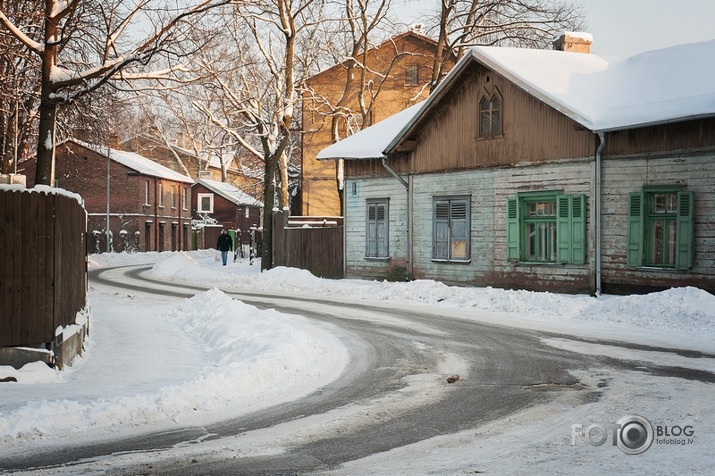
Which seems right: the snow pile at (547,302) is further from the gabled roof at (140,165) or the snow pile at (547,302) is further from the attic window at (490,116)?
the gabled roof at (140,165)

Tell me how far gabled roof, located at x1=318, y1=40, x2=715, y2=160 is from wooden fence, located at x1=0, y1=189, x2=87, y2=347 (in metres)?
13.8

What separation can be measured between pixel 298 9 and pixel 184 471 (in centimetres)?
2903

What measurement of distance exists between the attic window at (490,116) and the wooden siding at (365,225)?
12.9 ft

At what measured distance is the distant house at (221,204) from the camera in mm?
78125

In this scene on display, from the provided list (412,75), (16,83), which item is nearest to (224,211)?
(412,75)

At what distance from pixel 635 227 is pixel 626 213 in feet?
1.58

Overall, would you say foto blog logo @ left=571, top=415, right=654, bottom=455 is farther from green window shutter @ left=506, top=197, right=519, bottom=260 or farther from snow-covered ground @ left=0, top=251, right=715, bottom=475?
green window shutter @ left=506, top=197, right=519, bottom=260

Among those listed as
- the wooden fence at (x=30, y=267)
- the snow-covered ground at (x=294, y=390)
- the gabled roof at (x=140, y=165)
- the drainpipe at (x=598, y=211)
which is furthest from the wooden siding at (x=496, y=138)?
the gabled roof at (x=140, y=165)

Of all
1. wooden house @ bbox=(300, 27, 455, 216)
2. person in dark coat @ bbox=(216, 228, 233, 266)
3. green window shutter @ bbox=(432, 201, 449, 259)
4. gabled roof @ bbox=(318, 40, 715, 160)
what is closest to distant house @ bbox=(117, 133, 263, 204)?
wooden house @ bbox=(300, 27, 455, 216)

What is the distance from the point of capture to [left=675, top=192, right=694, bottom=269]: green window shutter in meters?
18.9

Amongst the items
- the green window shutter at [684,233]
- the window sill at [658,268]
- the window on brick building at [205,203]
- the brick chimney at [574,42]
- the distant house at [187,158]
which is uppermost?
the distant house at [187,158]

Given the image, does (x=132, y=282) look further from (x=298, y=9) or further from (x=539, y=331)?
(x=539, y=331)

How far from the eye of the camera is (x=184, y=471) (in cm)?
615

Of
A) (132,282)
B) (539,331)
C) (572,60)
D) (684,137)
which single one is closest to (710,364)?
(539,331)
